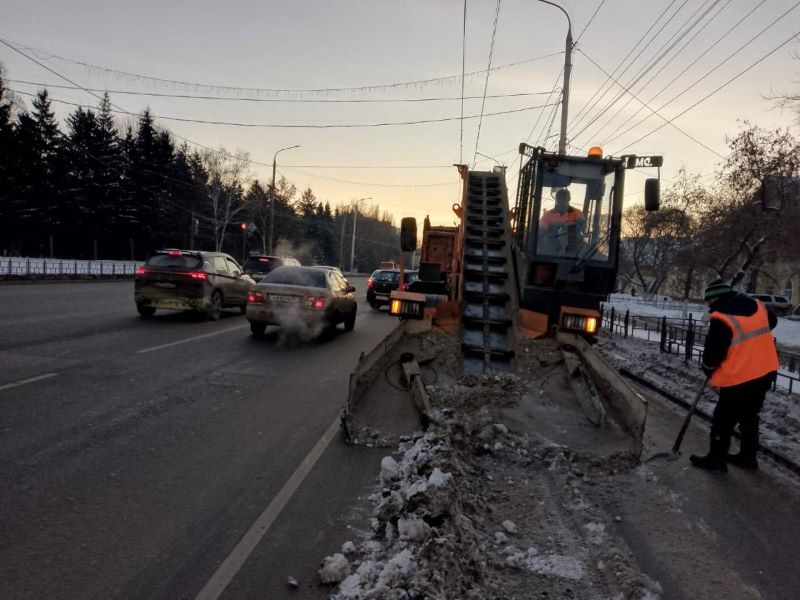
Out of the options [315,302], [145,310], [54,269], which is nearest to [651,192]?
Result: [315,302]

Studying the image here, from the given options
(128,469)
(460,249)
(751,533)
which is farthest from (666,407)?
(128,469)

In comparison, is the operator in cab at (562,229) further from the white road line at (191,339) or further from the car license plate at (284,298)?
the white road line at (191,339)

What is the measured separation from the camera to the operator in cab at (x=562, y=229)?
8.65 m

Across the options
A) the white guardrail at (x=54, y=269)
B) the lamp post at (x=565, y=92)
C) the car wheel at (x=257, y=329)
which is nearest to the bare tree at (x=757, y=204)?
the lamp post at (x=565, y=92)

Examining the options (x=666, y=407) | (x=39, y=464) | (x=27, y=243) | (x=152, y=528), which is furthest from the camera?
(x=27, y=243)

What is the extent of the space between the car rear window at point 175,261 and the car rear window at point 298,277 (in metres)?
2.50

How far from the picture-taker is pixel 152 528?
3.73m

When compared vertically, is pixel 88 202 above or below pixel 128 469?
above

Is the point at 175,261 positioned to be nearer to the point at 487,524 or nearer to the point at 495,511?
the point at 495,511

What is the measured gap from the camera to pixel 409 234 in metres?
9.65

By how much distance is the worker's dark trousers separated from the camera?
18.2 ft

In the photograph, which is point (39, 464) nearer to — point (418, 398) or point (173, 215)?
point (418, 398)

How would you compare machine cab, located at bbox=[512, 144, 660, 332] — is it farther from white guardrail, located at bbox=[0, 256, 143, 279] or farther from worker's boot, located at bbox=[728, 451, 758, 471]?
white guardrail, located at bbox=[0, 256, 143, 279]

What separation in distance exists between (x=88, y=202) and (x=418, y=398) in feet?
180
